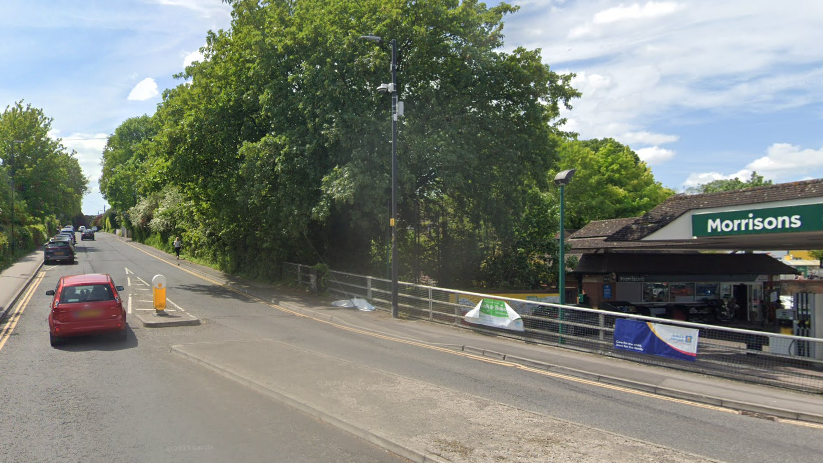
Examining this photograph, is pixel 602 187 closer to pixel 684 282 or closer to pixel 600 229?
pixel 684 282

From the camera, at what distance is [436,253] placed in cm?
2667

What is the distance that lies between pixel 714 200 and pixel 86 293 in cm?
1523

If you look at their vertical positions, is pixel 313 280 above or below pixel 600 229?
below

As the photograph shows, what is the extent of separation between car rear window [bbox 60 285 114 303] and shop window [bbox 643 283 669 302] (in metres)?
21.4

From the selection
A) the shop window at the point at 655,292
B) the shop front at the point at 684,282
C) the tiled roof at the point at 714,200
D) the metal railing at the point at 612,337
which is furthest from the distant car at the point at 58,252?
the shop window at the point at 655,292

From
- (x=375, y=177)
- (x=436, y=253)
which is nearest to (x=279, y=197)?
(x=375, y=177)

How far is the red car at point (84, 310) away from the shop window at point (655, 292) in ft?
69.5

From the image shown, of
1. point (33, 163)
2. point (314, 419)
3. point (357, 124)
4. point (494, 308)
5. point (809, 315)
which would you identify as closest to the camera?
point (314, 419)

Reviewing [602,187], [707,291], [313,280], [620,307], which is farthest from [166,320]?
[602,187]

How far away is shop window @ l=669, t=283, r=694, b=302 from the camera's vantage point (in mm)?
26094

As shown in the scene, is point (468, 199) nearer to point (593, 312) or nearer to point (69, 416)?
point (593, 312)

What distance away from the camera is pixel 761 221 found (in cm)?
1235

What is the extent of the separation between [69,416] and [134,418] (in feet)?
3.18

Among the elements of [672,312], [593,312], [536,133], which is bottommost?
[672,312]
